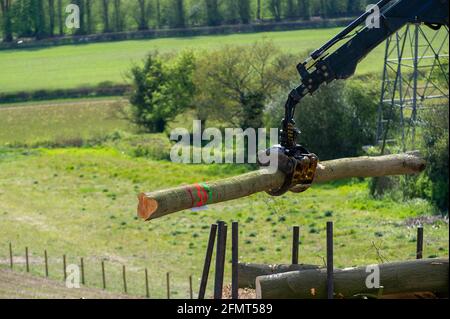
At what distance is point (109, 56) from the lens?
7350 cm

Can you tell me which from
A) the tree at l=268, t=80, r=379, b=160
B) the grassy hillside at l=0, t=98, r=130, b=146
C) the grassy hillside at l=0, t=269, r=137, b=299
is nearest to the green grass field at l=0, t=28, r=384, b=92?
the grassy hillside at l=0, t=98, r=130, b=146

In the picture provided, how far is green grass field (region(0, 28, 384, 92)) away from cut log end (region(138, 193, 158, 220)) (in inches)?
1614

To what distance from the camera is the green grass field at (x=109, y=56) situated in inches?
2274

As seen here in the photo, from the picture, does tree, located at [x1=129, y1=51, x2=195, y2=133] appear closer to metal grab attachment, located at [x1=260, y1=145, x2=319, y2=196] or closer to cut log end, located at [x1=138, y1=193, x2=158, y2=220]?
metal grab attachment, located at [x1=260, y1=145, x2=319, y2=196]

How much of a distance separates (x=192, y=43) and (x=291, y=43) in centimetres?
1054

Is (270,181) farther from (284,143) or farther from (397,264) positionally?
(397,264)

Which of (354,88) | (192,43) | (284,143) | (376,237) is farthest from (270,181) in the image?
(192,43)

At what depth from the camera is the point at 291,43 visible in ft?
226

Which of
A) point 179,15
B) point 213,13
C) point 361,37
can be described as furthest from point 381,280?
point 179,15

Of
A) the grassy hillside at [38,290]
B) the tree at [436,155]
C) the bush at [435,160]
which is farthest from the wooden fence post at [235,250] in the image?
the tree at [436,155]

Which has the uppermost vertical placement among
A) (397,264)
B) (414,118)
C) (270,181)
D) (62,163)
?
(270,181)

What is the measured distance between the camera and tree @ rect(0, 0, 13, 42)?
145 ft

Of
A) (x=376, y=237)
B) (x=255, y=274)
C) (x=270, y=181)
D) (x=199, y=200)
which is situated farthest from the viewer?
(x=376, y=237)

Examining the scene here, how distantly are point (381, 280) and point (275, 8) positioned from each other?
220ft
